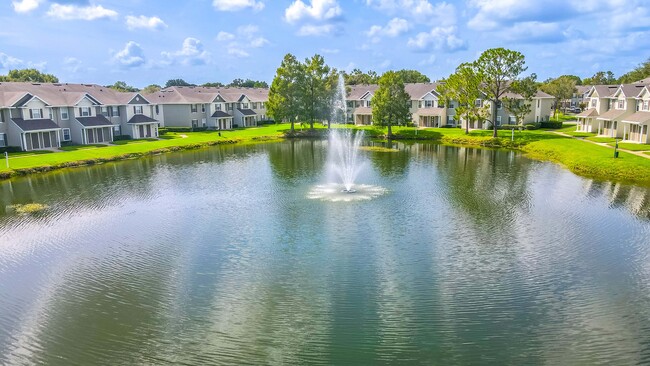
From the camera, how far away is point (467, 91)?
2790 inches

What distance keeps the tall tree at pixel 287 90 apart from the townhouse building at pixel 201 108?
4079 mm

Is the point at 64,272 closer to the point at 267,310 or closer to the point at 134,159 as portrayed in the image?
the point at 267,310

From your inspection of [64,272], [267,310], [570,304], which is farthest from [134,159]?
[570,304]

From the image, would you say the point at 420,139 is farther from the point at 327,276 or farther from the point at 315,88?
the point at 327,276

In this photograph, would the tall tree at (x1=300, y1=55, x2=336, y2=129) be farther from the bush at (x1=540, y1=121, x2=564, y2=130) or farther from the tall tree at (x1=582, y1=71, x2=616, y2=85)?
the tall tree at (x1=582, y1=71, x2=616, y2=85)

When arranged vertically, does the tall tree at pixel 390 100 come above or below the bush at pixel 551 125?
above

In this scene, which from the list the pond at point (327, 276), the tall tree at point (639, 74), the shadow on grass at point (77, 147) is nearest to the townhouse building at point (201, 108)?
the shadow on grass at point (77, 147)

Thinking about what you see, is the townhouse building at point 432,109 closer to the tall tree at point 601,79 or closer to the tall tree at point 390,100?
the tall tree at point 390,100

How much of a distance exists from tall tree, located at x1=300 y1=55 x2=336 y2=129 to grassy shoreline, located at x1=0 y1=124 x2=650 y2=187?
144 inches

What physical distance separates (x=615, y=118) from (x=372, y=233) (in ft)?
166

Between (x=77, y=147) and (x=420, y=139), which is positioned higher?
(x=77, y=147)

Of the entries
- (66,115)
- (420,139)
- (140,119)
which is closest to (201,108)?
(140,119)

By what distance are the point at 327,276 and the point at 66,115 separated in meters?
57.3

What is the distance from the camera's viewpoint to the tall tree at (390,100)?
236ft
